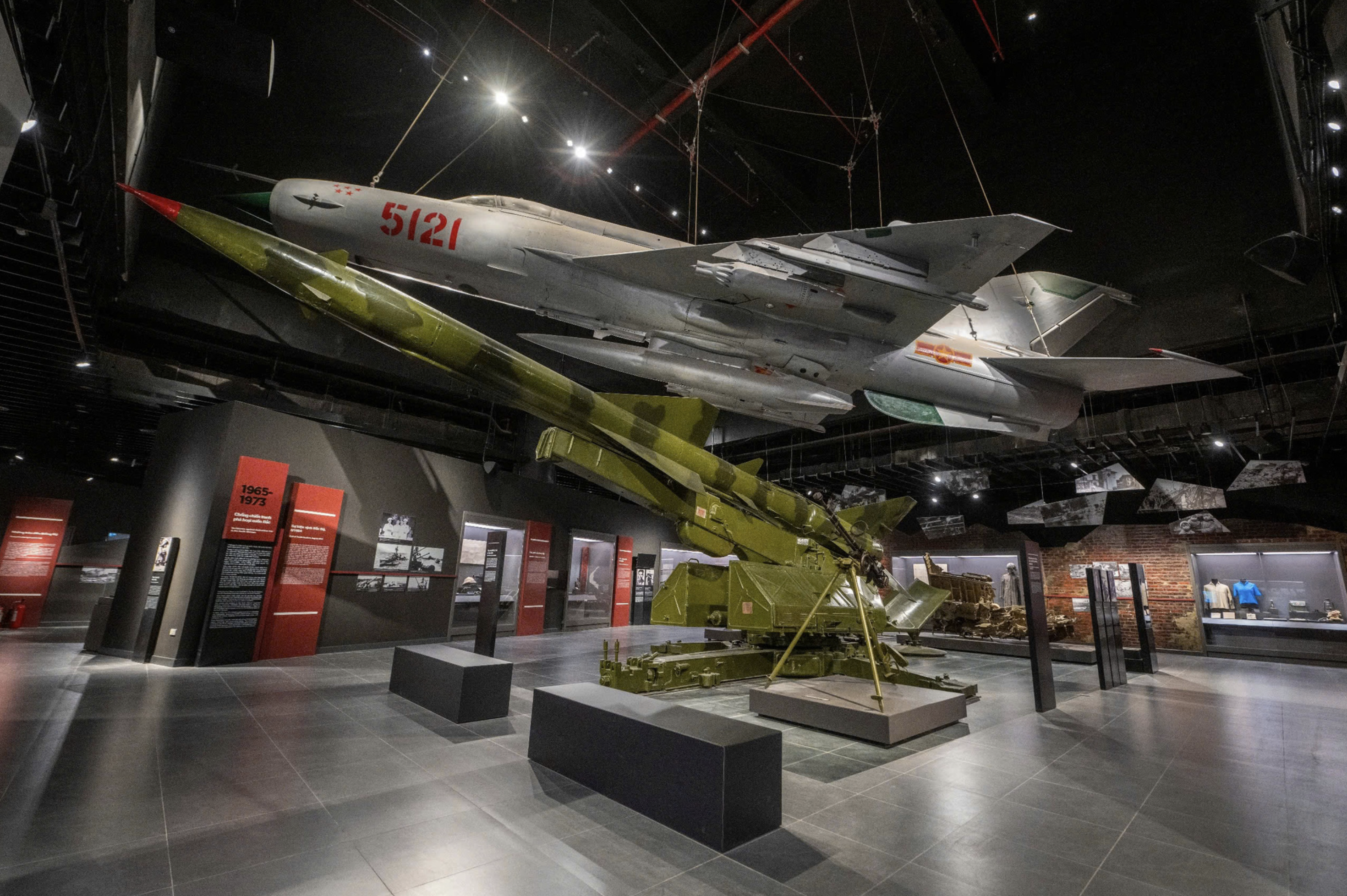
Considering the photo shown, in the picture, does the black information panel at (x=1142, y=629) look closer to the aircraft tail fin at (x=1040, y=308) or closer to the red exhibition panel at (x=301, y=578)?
the aircraft tail fin at (x=1040, y=308)

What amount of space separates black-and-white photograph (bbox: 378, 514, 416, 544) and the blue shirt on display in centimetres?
1701

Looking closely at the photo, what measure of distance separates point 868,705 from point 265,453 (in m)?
8.56

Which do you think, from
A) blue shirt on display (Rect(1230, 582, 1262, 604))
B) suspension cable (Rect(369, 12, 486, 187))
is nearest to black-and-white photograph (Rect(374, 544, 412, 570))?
suspension cable (Rect(369, 12, 486, 187))

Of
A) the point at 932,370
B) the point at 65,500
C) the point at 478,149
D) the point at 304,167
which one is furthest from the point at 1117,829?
the point at 65,500

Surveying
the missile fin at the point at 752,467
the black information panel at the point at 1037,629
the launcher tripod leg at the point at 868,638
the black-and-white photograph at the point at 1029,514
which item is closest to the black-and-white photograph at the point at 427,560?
the missile fin at the point at 752,467

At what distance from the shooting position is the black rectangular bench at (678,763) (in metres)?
2.54

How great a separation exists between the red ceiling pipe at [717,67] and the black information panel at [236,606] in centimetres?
721

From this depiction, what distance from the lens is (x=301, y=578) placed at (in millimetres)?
7871

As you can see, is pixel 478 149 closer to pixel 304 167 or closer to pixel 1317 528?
pixel 304 167

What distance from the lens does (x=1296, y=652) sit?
10688 mm

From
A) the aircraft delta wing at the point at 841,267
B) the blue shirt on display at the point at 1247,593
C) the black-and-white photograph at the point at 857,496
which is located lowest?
the blue shirt on display at the point at 1247,593

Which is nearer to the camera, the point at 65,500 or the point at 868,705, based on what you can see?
the point at 868,705

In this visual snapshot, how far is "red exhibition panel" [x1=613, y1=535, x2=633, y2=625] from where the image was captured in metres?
13.9

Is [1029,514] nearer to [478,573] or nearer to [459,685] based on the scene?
[478,573]
